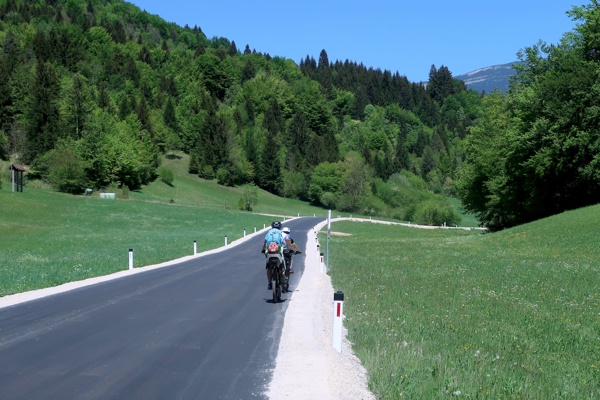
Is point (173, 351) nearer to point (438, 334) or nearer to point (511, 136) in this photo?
point (438, 334)

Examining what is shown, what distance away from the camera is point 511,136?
56500mm

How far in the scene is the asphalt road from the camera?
7941 mm

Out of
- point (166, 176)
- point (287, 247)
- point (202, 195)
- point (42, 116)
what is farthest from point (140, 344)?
point (166, 176)

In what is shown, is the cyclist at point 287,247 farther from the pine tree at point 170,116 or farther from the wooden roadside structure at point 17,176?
the pine tree at point 170,116

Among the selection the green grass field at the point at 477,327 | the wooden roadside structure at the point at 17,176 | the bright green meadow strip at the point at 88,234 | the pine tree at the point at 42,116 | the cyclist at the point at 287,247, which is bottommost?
the bright green meadow strip at the point at 88,234

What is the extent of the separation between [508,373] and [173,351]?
5064 mm

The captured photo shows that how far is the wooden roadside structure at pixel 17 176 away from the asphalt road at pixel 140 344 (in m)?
69.7

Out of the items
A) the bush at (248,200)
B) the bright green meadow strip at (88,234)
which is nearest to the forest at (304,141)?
the bright green meadow strip at (88,234)

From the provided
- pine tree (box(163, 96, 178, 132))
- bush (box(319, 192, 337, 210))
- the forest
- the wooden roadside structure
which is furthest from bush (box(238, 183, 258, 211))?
pine tree (box(163, 96, 178, 132))

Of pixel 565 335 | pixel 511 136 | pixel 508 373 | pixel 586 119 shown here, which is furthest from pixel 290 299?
pixel 511 136

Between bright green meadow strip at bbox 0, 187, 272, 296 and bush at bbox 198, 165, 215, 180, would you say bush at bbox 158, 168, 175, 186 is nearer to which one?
bush at bbox 198, 165, 215, 180

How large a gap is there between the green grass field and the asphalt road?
6.02ft

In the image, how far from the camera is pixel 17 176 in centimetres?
8744

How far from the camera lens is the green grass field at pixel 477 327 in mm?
8602
